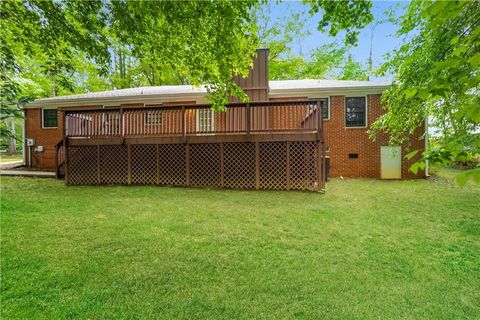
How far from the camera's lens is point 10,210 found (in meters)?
5.11

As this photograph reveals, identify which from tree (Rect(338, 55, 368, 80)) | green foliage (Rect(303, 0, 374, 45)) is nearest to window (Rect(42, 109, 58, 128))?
green foliage (Rect(303, 0, 374, 45))

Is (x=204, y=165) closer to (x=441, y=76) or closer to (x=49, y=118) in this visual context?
(x=441, y=76)

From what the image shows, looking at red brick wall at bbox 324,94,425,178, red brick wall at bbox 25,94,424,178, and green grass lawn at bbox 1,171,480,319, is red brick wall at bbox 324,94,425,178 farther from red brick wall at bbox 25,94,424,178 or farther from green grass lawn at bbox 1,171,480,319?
green grass lawn at bbox 1,171,480,319

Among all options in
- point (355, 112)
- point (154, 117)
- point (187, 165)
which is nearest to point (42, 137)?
point (154, 117)

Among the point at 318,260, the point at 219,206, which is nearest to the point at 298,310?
the point at 318,260

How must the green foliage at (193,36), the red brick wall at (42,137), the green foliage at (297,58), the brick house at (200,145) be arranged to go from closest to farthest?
the green foliage at (193,36) < the brick house at (200,145) < the red brick wall at (42,137) < the green foliage at (297,58)

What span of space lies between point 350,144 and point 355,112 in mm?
1422

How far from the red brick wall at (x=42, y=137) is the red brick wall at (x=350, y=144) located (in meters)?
13.6

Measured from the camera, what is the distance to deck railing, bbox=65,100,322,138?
7629 millimetres

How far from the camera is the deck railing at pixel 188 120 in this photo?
7629 mm

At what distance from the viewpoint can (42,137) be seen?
13.2 meters

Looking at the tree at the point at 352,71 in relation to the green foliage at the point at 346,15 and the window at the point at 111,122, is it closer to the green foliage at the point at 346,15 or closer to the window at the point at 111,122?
the window at the point at 111,122

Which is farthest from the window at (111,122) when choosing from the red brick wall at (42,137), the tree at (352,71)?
the tree at (352,71)

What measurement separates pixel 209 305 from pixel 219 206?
131 inches
